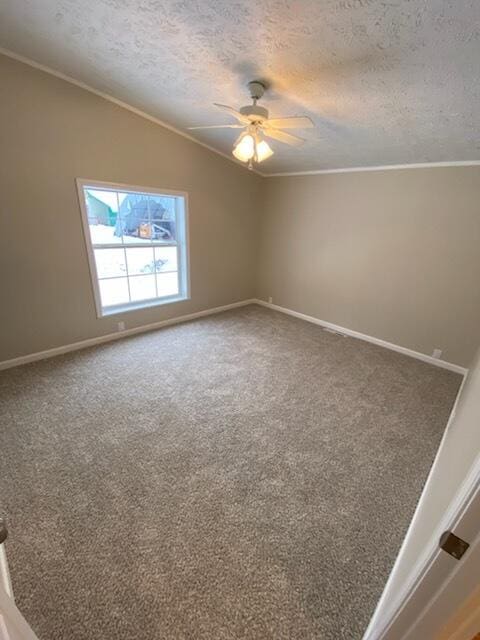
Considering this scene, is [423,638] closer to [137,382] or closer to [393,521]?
[393,521]

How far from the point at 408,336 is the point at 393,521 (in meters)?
2.48

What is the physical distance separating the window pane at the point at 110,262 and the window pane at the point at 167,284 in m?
0.51

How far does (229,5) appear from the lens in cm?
141

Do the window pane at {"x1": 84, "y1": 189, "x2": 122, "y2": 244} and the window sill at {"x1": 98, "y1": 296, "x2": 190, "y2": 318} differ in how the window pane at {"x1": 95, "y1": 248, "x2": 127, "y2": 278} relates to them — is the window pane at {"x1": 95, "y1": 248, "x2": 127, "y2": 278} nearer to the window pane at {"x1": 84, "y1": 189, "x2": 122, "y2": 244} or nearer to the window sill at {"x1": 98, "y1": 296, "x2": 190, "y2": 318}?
the window pane at {"x1": 84, "y1": 189, "x2": 122, "y2": 244}

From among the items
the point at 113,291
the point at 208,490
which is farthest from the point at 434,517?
the point at 113,291

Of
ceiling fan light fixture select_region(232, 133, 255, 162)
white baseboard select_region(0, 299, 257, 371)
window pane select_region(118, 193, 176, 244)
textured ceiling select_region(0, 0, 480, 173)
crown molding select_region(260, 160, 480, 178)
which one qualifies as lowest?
white baseboard select_region(0, 299, 257, 371)

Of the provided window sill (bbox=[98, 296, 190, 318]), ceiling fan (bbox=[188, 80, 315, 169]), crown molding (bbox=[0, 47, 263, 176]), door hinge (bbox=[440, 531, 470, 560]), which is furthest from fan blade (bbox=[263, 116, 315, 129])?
window sill (bbox=[98, 296, 190, 318])

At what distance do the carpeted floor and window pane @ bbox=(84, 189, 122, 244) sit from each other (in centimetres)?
142

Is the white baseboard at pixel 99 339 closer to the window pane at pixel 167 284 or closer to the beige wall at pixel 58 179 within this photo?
the beige wall at pixel 58 179

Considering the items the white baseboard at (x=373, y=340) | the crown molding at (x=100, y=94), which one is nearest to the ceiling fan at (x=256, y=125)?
the crown molding at (x=100, y=94)

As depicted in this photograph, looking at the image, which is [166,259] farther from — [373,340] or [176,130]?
[373,340]

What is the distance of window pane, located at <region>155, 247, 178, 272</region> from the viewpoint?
12.2 feet

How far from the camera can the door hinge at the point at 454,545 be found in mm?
565

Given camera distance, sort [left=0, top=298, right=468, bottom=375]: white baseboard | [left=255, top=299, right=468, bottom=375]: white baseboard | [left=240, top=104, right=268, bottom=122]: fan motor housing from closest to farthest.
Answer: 1. [left=240, top=104, right=268, bottom=122]: fan motor housing
2. [left=0, top=298, right=468, bottom=375]: white baseboard
3. [left=255, top=299, right=468, bottom=375]: white baseboard
